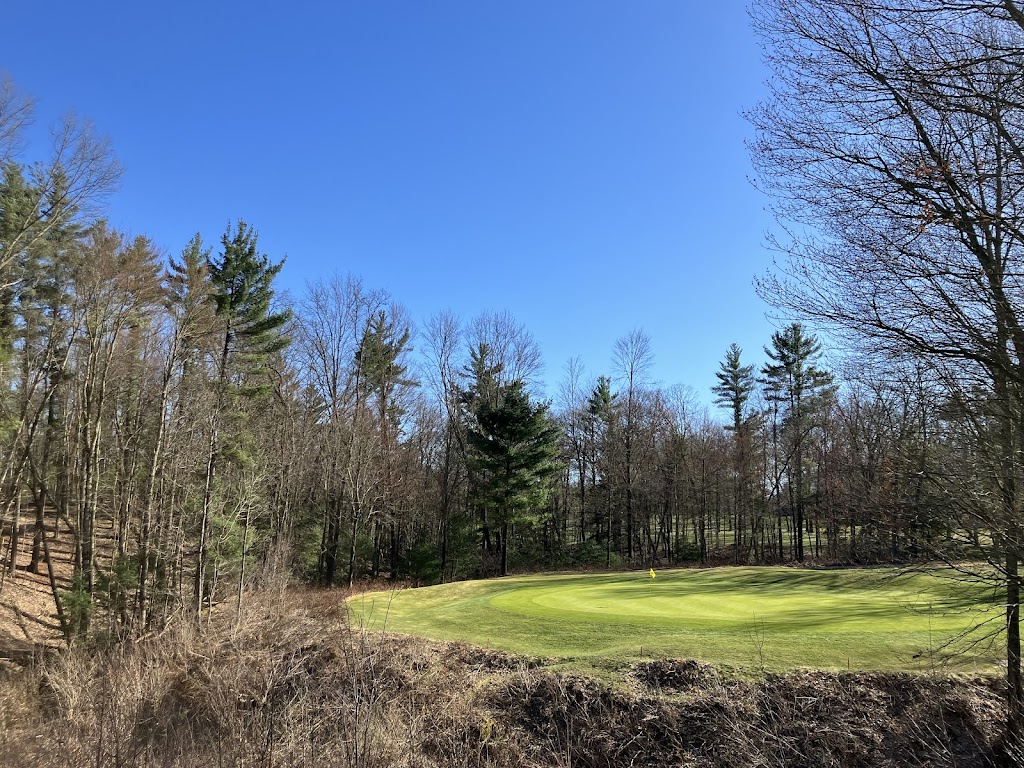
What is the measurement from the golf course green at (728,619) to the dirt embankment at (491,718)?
2.19 ft

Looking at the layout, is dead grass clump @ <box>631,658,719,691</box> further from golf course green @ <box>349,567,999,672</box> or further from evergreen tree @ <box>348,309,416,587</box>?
evergreen tree @ <box>348,309,416,587</box>

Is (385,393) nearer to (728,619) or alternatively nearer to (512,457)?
(512,457)

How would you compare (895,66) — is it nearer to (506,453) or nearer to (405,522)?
(506,453)

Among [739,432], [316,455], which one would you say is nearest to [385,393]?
[316,455]

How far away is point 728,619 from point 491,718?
5.88 meters


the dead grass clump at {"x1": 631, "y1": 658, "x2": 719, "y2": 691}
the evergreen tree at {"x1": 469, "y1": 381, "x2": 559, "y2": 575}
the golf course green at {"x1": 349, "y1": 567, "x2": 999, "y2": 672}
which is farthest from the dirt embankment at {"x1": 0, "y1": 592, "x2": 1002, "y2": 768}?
the evergreen tree at {"x1": 469, "y1": 381, "x2": 559, "y2": 575}

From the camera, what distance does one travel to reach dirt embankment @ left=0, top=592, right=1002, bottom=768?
275 inches

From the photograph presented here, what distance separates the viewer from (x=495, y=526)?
1210 inches

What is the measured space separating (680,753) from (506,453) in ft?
67.8

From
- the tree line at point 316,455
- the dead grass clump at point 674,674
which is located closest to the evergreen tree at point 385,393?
the tree line at point 316,455

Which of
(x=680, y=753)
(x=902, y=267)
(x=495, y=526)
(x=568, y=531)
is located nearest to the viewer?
(x=902, y=267)

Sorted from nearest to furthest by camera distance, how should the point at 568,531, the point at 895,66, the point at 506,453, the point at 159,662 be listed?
the point at 895,66, the point at 159,662, the point at 506,453, the point at 568,531

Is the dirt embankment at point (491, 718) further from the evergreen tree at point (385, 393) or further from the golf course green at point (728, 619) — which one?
the evergreen tree at point (385, 393)

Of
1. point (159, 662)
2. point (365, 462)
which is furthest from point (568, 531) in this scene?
point (159, 662)
